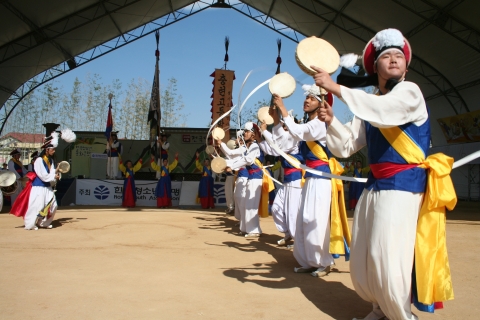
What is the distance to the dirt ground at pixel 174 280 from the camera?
3.43 metres

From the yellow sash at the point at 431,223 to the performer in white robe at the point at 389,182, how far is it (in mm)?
12

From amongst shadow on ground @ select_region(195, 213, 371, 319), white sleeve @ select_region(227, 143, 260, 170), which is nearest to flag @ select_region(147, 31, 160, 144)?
white sleeve @ select_region(227, 143, 260, 170)

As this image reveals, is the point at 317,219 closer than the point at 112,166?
Yes

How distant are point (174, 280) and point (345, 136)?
2.39 meters

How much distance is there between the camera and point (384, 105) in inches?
101

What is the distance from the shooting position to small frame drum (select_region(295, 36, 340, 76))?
325 cm

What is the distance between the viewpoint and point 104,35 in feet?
60.3

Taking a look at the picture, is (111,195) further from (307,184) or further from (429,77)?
(429,77)

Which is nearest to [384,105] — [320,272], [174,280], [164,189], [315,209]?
[315,209]

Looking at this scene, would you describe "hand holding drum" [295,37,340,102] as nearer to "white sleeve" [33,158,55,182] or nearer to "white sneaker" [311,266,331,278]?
"white sneaker" [311,266,331,278]

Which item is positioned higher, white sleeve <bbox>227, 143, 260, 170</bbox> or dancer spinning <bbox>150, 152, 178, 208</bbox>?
white sleeve <bbox>227, 143, 260, 170</bbox>

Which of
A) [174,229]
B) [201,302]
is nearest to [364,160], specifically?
[174,229]

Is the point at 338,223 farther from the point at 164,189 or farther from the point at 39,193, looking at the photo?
the point at 164,189

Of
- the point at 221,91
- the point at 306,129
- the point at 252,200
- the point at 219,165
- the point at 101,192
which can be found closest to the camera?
the point at 306,129
